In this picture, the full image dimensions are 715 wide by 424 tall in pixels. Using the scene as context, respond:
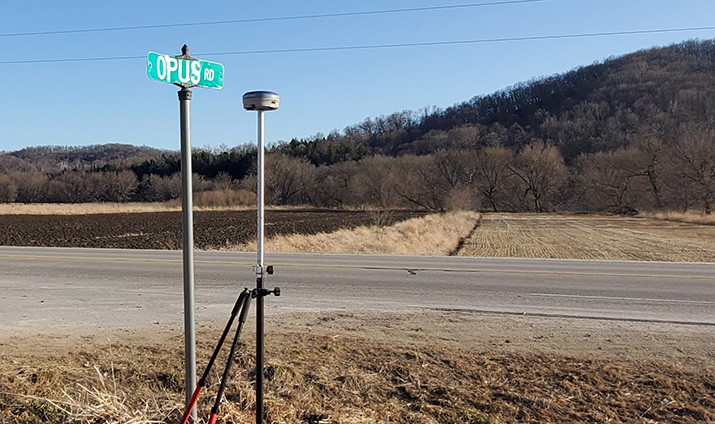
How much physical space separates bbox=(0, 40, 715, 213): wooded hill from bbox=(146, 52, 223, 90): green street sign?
63.1 metres

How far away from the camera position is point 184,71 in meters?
3.21

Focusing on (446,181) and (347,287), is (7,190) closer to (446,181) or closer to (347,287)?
(446,181)

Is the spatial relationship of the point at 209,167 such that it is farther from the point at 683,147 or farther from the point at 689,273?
the point at 689,273

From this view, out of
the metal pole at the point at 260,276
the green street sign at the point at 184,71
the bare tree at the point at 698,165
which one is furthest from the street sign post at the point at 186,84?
the bare tree at the point at 698,165

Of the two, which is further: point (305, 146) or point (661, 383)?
point (305, 146)

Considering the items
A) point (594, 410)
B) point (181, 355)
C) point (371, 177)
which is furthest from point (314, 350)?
point (371, 177)

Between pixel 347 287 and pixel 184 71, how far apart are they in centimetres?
773

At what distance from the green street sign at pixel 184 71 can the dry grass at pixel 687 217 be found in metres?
50.5

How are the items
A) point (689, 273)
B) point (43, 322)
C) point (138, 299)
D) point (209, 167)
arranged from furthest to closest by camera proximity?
1. point (209, 167)
2. point (689, 273)
3. point (138, 299)
4. point (43, 322)

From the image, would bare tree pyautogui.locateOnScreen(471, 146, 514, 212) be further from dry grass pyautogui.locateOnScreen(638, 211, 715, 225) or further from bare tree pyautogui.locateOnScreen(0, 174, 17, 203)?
bare tree pyautogui.locateOnScreen(0, 174, 17, 203)

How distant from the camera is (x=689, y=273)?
12672 millimetres

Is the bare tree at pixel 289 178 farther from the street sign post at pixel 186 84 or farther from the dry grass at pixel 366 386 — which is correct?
the street sign post at pixel 186 84

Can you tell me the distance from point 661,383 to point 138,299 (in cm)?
777

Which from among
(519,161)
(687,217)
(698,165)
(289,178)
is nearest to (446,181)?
(519,161)
